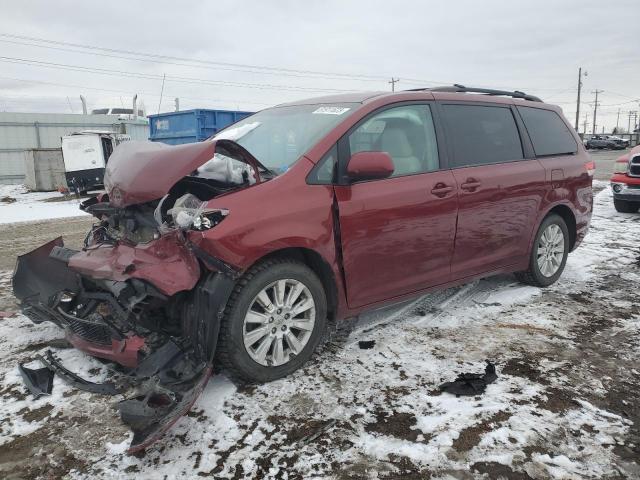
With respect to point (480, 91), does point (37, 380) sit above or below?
below

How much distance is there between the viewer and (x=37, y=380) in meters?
2.99

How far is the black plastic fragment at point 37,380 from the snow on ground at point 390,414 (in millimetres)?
57

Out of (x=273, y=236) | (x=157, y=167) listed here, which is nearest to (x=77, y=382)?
(x=157, y=167)

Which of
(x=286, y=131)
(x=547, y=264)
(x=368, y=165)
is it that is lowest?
(x=547, y=264)

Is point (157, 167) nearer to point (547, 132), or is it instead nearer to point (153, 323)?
point (153, 323)

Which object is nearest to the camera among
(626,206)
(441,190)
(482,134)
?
(441,190)

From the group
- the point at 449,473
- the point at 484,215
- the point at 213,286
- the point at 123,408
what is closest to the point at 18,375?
the point at 123,408

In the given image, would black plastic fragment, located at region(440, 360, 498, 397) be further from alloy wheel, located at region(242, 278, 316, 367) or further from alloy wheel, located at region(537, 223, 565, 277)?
alloy wheel, located at region(537, 223, 565, 277)

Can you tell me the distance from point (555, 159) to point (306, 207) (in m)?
3.05

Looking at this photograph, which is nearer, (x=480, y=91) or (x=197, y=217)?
(x=197, y=217)

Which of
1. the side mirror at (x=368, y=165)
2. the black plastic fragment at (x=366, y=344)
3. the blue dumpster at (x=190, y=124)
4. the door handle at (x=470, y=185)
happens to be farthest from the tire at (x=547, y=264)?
the blue dumpster at (x=190, y=124)

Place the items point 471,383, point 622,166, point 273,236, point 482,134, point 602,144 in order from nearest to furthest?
point 273,236, point 471,383, point 482,134, point 622,166, point 602,144

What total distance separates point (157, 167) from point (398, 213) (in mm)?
1631

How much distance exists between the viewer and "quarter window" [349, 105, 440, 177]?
3367 mm
